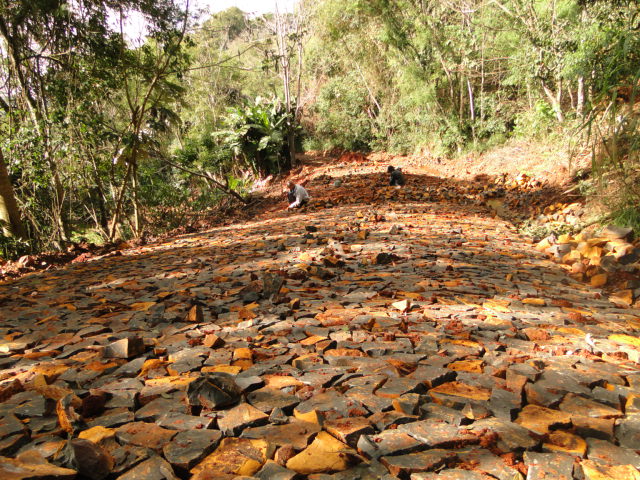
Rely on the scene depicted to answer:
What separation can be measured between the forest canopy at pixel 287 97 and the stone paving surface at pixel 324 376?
2162 millimetres

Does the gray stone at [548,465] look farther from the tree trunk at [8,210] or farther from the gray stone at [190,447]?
the tree trunk at [8,210]

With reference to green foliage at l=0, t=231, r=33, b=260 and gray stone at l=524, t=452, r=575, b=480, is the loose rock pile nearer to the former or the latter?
gray stone at l=524, t=452, r=575, b=480

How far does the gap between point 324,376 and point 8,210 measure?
595 cm

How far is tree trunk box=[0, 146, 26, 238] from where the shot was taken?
5.28 meters

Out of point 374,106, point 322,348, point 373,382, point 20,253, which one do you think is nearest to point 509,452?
point 373,382

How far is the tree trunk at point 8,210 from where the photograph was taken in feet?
17.3

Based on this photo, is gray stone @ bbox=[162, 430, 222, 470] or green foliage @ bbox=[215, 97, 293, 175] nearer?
gray stone @ bbox=[162, 430, 222, 470]

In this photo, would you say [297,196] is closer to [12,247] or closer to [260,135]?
[12,247]

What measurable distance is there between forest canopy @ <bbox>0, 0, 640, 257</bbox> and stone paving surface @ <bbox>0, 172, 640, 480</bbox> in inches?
85.1

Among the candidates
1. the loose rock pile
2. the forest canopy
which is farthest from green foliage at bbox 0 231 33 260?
the loose rock pile

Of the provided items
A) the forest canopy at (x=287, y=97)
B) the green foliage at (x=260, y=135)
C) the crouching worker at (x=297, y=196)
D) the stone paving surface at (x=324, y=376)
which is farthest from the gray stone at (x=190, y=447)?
the green foliage at (x=260, y=135)

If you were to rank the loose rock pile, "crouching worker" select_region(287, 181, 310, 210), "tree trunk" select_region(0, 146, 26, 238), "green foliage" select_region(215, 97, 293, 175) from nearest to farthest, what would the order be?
1. the loose rock pile
2. "tree trunk" select_region(0, 146, 26, 238)
3. "crouching worker" select_region(287, 181, 310, 210)
4. "green foliage" select_region(215, 97, 293, 175)

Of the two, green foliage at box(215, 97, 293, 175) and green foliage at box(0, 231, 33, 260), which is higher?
green foliage at box(215, 97, 293, 175)

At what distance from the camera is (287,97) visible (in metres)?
13.0
